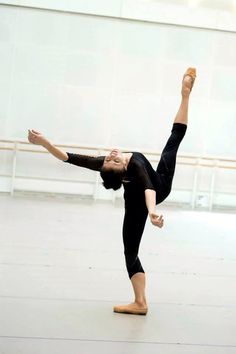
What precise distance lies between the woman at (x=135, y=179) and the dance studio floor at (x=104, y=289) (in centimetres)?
32

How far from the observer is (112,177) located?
306 cm

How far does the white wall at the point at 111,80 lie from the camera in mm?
10195

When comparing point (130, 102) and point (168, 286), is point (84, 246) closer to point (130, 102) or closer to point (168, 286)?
point (168, 286)

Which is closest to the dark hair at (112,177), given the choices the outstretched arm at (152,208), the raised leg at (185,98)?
the outstretched arm at (152,208)

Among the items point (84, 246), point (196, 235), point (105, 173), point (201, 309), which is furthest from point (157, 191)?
point (196, 235)

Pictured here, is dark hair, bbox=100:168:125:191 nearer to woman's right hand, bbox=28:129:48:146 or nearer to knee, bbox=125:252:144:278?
woman's right hand, bbox=28:129:48:146

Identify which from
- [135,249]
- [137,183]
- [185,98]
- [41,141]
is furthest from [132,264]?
[185,98]

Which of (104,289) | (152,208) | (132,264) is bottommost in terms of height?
(104,289)

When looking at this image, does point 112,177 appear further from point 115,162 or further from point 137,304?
point 137,304

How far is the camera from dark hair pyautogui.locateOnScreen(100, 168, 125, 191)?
305 cm

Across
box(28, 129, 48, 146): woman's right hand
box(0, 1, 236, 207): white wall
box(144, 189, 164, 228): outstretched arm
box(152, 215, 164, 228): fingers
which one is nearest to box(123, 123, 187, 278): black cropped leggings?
box(144, 189, 164, 228): outstretched arm

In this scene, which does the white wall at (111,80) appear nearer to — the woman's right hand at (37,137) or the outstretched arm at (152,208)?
the woman's right hand at (37,137)

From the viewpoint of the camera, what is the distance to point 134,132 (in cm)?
1053

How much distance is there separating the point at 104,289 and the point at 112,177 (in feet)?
3.78
